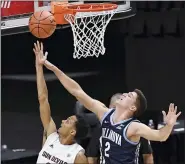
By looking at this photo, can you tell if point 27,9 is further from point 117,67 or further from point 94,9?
point 117,67

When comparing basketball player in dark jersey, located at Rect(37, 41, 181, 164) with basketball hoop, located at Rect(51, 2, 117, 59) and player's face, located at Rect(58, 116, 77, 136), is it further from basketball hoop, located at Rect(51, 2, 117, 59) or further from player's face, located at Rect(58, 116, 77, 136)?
basketball hoop, located at Rect(51, 2, 117, 59)

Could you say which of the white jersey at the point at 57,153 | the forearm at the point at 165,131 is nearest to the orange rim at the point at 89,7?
the white jersey at the point at 57,153

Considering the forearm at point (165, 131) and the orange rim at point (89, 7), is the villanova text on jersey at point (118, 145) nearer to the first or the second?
the forearm at point (165, 131)

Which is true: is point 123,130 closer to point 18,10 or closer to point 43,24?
point 43,24

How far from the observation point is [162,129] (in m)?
2.83

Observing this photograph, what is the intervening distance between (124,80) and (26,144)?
1.21m

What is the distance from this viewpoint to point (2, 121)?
588 centimetres

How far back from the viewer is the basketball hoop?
3994 millimetres

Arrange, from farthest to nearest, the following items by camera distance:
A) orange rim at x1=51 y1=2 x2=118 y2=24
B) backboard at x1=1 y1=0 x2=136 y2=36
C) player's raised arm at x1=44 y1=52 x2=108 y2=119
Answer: backboard at x1=1 y1=0 x2=136 y2=36 → orange rim at x1=51 y1=2 x2=118 y2=24 → player's raised arm at x1=44 y1=52 x2=108 y2=119

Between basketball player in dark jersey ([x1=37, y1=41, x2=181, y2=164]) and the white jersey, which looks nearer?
basketball player in dark jersey ([x1=37, y1=41, x2=181, y2=164])

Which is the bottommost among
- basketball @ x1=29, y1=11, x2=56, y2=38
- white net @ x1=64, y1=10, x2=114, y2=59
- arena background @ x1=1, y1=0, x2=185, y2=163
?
arena background @ x1=1, y1=0, x2=185, y2=163

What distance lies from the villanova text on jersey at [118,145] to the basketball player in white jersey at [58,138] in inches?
10.2

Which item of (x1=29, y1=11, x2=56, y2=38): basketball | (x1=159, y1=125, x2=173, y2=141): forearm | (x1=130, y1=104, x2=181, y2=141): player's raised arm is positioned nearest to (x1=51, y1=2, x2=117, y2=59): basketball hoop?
(x1=29, y1=11, x2=56, y2=38): basketball

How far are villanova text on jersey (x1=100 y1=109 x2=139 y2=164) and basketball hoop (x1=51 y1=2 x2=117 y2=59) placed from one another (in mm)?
1142
